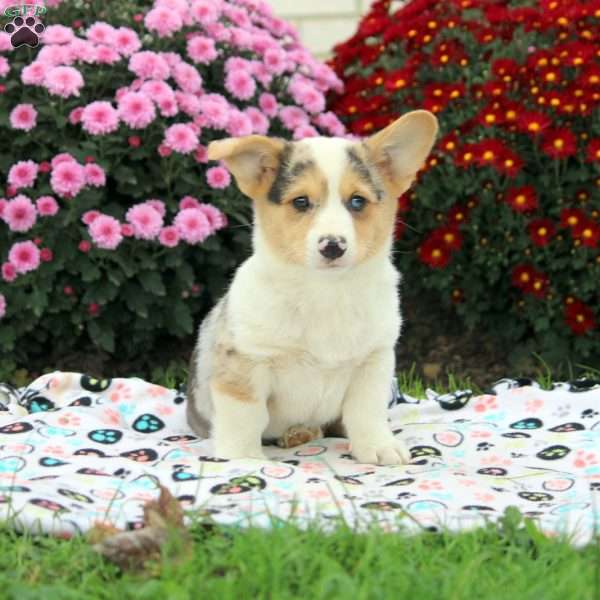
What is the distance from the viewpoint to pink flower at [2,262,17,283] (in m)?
5.57

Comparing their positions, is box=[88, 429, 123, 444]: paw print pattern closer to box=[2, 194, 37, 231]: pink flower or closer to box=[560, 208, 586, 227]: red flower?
box=[2, 194, 37, 231]: pink flower

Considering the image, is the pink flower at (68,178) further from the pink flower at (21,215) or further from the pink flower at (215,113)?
the pink flower at (215,113)

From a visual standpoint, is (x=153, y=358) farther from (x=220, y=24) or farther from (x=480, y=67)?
(x=480, y=67)

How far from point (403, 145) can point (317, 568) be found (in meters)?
1.90

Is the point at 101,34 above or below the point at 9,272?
above

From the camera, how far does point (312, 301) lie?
13.5ft

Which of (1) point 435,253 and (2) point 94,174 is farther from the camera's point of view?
(1) point 435,253

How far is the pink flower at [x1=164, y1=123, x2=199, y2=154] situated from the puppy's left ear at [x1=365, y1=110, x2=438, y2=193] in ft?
5.32

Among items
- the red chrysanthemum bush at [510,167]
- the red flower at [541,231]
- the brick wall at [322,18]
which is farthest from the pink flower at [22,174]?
the brick wall at [322,18]

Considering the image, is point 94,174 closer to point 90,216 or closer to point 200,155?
point 90,216

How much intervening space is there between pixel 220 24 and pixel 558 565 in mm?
4088

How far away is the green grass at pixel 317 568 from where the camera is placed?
270cm

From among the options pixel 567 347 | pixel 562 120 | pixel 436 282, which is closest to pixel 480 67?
pixel 562 120

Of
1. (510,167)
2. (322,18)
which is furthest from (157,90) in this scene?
(322,18)
